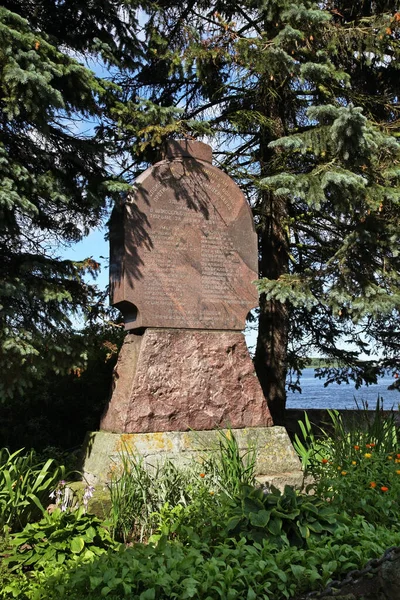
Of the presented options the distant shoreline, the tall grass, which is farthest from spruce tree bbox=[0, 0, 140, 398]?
the distant shoreline

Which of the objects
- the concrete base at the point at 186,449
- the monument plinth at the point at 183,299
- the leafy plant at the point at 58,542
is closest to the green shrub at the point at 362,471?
the concrete base at the point at 186,449

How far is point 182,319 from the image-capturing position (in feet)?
18.8

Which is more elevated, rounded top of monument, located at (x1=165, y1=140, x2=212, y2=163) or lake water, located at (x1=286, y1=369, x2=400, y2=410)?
rounded top of monument, located at (x1=165, y1=140, x2=212, y2=163)

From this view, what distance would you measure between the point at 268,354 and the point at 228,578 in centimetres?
498

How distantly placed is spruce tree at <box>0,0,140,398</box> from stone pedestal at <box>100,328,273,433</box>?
535 mm

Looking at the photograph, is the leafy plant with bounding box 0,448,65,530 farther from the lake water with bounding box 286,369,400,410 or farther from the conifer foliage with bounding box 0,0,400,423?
the lake water with bounding box 286,369,400,410

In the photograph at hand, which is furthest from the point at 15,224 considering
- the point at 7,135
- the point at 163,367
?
the point at 163,367

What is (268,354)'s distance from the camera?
787 cm

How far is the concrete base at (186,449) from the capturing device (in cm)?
511

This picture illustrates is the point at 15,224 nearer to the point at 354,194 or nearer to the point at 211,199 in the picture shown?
the point at 211,199

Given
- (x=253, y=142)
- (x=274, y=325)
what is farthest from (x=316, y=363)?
(x=253, y=142)

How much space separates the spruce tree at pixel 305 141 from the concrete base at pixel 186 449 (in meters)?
1.51

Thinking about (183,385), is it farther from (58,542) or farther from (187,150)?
(187,150)

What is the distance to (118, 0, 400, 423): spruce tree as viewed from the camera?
6.34 metres
